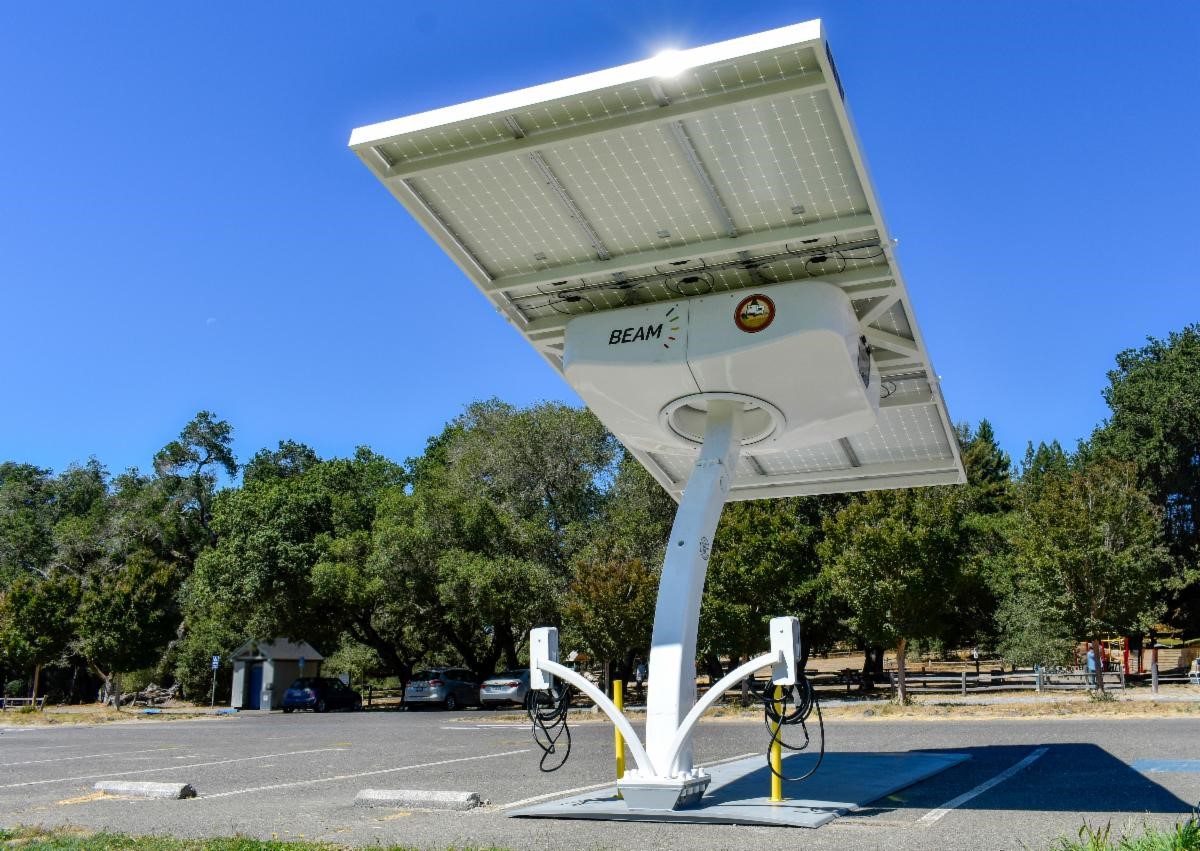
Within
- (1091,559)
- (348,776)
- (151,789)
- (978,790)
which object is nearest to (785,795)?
(978,790)

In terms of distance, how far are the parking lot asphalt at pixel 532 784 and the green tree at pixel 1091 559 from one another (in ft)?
32.1

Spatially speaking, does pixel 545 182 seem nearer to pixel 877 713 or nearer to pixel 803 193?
pixel 803 193

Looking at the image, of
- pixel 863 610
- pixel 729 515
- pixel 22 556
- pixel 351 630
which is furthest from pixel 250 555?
pixel 22 556

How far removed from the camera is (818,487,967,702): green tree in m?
26.9

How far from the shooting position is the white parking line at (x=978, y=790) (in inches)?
323

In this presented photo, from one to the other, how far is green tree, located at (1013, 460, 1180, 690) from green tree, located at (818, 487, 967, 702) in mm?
2912

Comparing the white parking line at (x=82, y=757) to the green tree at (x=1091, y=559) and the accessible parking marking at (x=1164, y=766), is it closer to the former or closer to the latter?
the accessible parking marking at (x=1164, y=766)

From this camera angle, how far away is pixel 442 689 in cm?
3628

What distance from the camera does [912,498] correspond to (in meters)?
28.5

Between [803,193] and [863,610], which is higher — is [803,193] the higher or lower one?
the higher one

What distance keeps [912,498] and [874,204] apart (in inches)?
822

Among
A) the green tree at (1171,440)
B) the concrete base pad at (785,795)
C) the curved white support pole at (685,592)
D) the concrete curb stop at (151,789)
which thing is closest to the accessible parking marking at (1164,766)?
the concrete base pad at (785,795)

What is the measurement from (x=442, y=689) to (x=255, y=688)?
12191mm

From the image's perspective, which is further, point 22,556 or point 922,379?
point 22,556
